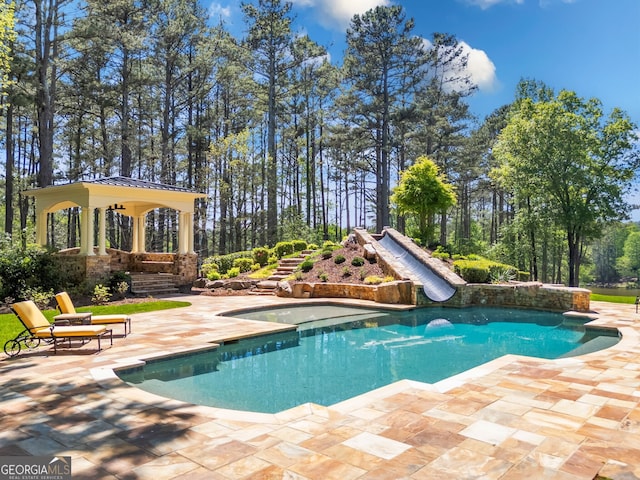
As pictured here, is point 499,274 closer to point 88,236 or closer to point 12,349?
point 88,236

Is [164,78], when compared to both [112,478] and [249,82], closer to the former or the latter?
[249,82]

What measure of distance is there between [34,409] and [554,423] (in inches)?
188

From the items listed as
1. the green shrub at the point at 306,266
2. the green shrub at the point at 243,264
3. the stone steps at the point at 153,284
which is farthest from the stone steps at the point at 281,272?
the stone steps at the point at 153,284

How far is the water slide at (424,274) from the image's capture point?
13218 mm

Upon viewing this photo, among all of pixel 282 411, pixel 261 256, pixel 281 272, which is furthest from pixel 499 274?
pixel 282 411

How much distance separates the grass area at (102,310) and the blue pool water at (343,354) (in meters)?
2.28

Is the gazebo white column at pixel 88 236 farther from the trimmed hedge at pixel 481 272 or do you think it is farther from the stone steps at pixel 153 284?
the trimmed hedge at pixel 481 272

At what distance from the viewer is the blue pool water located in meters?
5.66

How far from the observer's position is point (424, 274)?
1467 cm

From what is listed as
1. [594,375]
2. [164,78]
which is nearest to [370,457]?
[594,375]

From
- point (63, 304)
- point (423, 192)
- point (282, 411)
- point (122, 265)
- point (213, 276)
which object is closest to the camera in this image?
point (282, 411)

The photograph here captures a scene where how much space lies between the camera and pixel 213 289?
1597 centimetres

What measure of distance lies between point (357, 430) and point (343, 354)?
4073mm

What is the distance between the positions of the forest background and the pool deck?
14375mm
